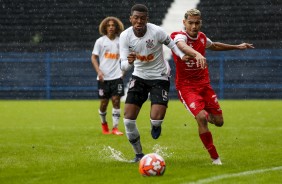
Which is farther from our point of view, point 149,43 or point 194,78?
point 194,78

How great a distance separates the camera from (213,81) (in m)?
25.9

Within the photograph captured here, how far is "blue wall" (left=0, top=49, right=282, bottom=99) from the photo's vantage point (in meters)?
25.7

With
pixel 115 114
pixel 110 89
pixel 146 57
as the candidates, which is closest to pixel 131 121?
pixel 146 57

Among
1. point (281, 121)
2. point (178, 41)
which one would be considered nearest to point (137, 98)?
point (178, 41)

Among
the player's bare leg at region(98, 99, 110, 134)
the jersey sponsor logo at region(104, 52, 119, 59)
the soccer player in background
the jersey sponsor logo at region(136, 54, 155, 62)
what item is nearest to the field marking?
the soccer player in background

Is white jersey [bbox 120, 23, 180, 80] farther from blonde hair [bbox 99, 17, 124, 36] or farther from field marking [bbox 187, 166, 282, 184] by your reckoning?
blonde hair [bbox 99, 17, 124, 36]

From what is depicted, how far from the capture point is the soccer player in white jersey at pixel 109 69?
43.2ft

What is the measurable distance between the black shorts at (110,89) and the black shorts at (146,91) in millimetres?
4497

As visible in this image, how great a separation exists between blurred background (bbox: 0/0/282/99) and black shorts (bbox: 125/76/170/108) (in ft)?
56.4

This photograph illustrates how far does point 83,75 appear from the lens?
26953 millimetres

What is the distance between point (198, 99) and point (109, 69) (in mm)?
5337

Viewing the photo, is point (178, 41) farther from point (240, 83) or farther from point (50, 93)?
point (50, 93)

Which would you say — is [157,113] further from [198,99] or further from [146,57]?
[146,57]

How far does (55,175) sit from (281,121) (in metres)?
8.53
